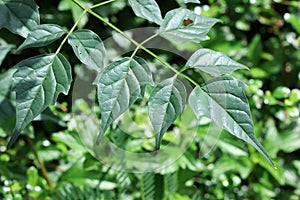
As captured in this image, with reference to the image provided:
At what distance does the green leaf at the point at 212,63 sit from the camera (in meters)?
0.93

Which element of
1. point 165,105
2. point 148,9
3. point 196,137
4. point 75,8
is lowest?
point 196,137

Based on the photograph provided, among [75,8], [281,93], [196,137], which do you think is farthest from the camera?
[281,93]

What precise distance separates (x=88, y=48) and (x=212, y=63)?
0.71ft

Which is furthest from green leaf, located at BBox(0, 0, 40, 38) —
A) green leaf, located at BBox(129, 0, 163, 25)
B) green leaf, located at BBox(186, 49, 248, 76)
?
green leaf, located at BBox(186, 49, 248, 76)

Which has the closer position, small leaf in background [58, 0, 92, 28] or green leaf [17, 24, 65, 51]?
green leaf [17, 24, 65, 51]

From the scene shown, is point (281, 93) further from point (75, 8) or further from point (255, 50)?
point (75, 8)

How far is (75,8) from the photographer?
55.4 inches

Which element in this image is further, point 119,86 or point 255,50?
point 255,50

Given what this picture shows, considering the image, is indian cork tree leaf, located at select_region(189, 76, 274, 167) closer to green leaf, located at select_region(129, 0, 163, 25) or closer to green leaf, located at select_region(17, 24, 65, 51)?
green leaf, located at select_region(129, 0, 163, 25)

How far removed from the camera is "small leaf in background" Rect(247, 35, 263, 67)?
71.1 inches

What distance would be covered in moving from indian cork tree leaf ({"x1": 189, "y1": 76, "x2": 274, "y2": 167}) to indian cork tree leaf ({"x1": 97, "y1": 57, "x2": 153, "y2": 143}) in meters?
0.10

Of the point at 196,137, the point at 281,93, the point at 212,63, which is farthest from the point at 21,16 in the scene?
the point at 281,93

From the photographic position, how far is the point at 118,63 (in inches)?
35.6

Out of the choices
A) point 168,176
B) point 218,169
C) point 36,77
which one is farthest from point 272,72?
point 36,77
